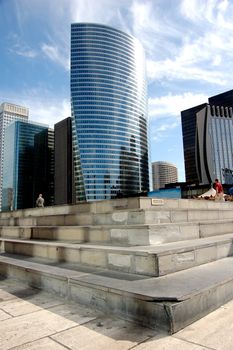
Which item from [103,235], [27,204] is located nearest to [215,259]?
[103,235]

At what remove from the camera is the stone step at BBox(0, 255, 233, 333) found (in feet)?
13.2

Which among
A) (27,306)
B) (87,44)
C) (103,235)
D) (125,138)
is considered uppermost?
(87,44)

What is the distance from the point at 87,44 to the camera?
15925 cm

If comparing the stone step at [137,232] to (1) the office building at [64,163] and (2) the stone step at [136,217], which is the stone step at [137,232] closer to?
(2) the stone step at [136,217]

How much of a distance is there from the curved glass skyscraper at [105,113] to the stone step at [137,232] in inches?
5416

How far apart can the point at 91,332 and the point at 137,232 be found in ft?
11.9

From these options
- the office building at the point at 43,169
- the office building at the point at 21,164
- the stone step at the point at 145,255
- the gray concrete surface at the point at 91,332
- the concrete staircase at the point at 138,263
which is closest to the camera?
the gray concrete surface at the point at 91,332

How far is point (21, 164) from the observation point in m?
184

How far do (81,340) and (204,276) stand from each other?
268 cm

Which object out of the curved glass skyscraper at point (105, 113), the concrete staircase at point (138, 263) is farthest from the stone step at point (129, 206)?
the curved glass skyscraper at point (105, 113)

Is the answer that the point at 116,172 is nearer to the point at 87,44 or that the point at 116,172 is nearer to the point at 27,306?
the point at 87,44

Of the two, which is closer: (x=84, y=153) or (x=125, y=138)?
(x=84, y=153)

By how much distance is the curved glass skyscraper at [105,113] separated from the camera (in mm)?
148375

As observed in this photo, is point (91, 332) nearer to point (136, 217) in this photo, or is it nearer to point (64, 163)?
point (136, 217)
